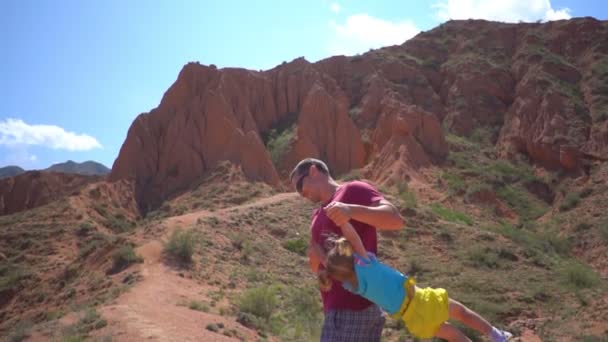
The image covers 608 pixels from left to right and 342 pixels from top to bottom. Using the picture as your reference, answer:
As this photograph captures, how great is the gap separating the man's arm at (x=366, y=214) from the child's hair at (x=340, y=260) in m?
0.16

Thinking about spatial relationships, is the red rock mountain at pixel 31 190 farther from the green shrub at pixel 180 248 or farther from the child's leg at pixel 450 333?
the child's leg at pixel 450 333

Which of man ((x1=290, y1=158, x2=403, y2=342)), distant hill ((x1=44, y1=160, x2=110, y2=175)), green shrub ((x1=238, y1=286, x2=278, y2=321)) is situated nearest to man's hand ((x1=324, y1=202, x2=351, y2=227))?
man ((x1=290, y1=158, x2=403, y2=342))

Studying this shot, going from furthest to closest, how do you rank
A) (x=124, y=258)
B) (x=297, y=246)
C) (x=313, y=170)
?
(x=297, y=246) → (x=124, y=258) → (x=313, y=170)

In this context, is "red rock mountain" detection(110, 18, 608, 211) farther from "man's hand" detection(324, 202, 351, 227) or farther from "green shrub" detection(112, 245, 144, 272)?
"man's hand" detection(324, 202, 351, 227)

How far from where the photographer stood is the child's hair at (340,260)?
3.27 m

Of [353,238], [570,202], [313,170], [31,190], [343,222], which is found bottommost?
[570,202]

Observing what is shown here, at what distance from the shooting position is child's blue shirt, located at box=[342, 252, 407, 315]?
325 cm

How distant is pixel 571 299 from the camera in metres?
13.6

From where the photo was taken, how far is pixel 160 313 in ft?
31.0

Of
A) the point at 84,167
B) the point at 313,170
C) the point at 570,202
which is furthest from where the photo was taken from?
the point at 84,167

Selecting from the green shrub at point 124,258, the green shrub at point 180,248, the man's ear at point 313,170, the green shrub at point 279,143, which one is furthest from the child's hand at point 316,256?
the green shrub at point 279,143

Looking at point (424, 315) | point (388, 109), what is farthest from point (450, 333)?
point (388, 109)

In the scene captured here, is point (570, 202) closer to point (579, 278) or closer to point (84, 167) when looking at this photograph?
point (579, 278)

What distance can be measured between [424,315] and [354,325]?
0.44 meters
